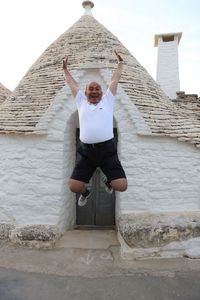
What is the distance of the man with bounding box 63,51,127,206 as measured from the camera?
3668 millimetres

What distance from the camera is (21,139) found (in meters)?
6.08

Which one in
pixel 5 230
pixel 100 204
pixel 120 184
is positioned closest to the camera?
pixel 120 184

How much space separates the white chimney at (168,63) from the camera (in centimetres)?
1270

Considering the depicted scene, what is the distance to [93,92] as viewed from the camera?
12.0 ft

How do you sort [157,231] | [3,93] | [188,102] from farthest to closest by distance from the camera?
[3,93], [188,102], [157,231]

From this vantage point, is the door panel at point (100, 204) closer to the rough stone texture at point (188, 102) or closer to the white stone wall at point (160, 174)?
the white stone wall at point (160, 174)

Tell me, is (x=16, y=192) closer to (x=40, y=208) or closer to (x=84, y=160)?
(x=40, y=208)

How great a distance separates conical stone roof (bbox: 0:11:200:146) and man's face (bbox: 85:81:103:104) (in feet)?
8.17

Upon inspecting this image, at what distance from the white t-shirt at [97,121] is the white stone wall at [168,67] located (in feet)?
31.2

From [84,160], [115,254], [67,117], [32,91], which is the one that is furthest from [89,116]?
[32,91]

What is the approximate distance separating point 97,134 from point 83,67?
3099mm

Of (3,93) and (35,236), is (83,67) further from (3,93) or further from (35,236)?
(3,93)

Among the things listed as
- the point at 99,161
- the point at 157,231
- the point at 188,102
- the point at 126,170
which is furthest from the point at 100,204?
the point at 188,102

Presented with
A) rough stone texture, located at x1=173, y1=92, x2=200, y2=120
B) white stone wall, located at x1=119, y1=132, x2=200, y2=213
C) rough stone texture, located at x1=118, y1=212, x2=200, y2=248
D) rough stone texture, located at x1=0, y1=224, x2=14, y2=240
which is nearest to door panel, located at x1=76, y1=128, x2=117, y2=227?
white stone wall, located at x1=119, y1=132, x2=200, y2=213
